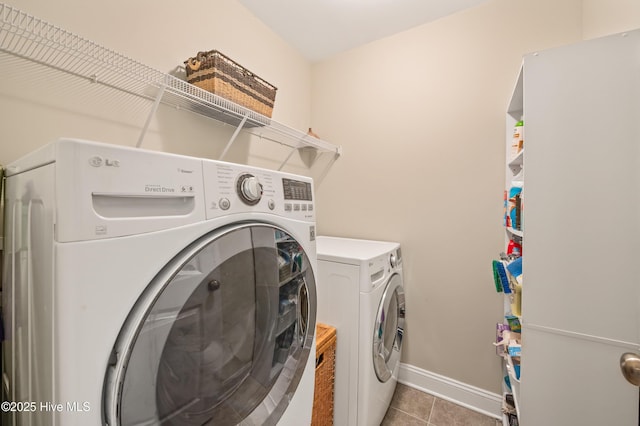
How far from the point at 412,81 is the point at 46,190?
2.00 m

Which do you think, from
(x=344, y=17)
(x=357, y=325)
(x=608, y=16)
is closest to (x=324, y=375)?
(x=357, y=325)

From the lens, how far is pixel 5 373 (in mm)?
767

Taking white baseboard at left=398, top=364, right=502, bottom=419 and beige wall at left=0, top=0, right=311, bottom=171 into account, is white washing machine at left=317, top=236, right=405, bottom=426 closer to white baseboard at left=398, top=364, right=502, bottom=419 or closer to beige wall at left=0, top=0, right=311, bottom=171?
white baseboard at left=398, top=364, right=502, bottom=419

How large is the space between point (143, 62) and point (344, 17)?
1.29 m

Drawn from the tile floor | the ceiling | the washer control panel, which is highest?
the ceiling

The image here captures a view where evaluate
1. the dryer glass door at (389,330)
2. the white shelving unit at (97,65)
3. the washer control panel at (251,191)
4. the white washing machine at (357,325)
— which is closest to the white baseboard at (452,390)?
the dryer glass door at (389,330)

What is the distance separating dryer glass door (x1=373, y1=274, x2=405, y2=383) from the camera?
1.31m

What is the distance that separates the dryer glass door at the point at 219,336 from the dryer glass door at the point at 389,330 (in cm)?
55

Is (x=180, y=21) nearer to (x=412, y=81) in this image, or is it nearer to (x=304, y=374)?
(x=412, y=81)

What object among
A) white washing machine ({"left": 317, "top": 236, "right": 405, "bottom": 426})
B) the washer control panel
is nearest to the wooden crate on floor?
white washing machine ({"left": 317, "top": 236, "right": 405, "bottom": 426})

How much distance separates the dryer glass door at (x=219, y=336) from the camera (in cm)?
49

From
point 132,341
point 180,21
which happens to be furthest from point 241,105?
point 132,341

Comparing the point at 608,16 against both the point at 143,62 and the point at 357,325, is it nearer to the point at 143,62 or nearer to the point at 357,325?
the point at 357,325

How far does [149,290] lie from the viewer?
50 cm
